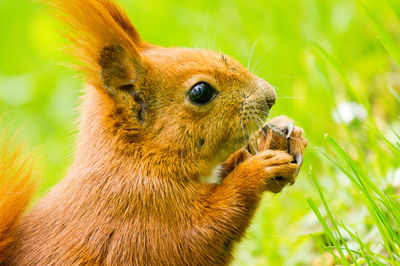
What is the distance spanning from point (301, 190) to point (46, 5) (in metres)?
2.27

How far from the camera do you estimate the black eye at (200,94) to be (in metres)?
3.00

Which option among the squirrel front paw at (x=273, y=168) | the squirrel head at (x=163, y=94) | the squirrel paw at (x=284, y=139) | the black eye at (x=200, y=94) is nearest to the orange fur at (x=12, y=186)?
the squirrel head at (x=163, y=94)

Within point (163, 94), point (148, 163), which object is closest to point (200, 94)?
point (163, 94)

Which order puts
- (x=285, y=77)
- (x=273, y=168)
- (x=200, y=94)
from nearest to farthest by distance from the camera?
1. (x=273, y=168)
2. (x=200, y=94)
3. (x=285, y=77)

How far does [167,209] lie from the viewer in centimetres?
284

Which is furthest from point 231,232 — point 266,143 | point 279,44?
point 279,44

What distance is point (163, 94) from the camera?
120 inches

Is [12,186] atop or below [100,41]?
below

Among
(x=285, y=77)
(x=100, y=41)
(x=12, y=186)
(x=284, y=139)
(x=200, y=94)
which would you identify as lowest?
(x=285, y=77)

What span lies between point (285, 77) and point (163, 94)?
7.43 feet

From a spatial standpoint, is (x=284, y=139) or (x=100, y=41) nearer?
(x=100, y=41)

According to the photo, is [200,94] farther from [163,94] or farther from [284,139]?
[284,139]

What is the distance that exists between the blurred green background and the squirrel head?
0.21 meters

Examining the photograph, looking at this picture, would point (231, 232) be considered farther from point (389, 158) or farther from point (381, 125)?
point (381, 125)
